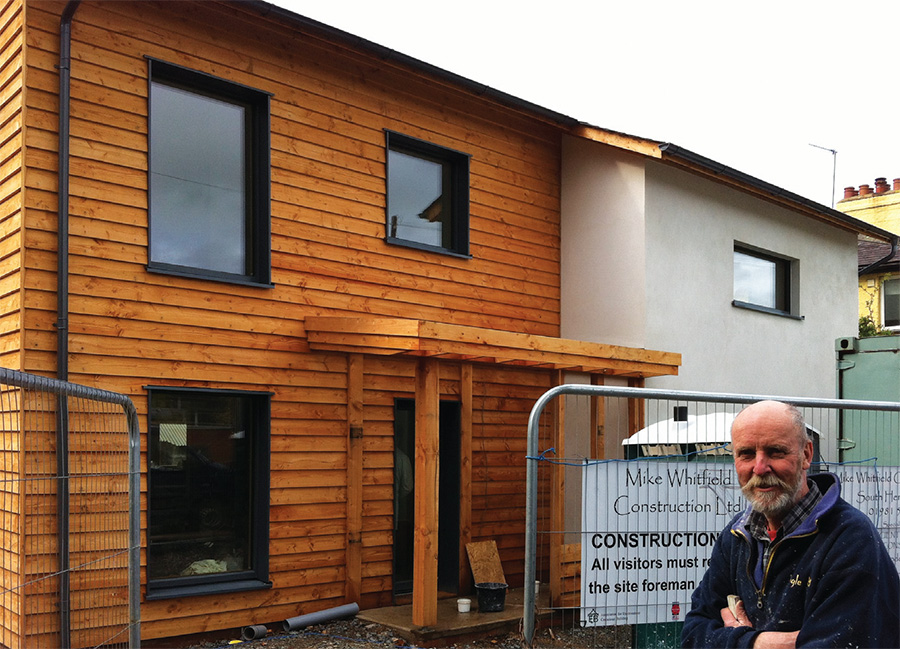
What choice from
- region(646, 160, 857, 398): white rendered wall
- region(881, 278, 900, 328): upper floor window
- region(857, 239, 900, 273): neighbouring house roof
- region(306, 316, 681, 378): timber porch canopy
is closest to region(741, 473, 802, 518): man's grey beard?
region(306, 316, 681, 378): timber porch canopy

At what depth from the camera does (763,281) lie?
14.8 m

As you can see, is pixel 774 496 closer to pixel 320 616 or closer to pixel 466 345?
pixel 466 345

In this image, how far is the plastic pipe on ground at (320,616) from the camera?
912 cm

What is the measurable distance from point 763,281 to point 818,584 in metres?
12.7

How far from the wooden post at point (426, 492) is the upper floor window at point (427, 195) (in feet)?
7.69

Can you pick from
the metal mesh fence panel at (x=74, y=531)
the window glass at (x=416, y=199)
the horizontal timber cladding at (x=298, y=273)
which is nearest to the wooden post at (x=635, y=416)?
the horizontal timber cladding at (x=298, y=273)

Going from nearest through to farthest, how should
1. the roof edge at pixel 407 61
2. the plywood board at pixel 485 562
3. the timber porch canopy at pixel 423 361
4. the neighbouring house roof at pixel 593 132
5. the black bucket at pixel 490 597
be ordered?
the timber porch canopy at pixel 423 361
the roof edge at pixel 407 61
the neighbouring house roof at pixel 593 132
the black bucket at pixel 490 597
the plywood board at pixel 485 562

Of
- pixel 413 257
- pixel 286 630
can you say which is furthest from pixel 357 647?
pixel 413 257

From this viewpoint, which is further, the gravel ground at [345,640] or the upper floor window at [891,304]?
the upper floor window at [891,304]

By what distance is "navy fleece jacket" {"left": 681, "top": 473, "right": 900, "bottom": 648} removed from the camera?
108 inches

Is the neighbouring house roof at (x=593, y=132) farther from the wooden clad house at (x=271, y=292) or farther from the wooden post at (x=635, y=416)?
the wooden post at (x=635, y=416)

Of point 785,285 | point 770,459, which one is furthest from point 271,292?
point 785,285

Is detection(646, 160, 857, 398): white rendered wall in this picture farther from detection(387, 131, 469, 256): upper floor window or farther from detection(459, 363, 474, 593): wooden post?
detection(459, 363, 474, 593): wooden post

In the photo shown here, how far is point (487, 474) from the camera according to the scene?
11.4m
